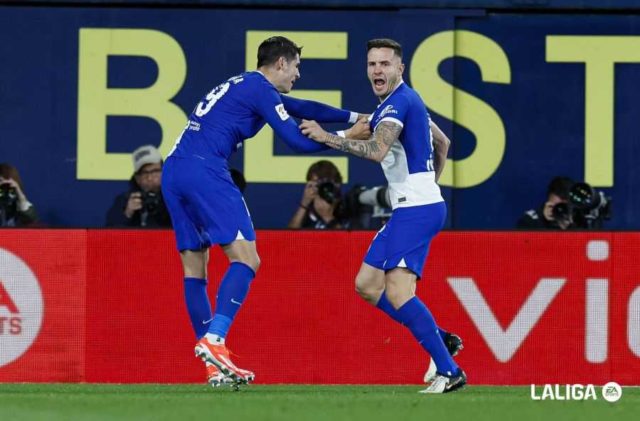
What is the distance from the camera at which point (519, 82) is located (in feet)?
49.7

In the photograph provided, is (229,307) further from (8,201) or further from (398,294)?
(8,201)

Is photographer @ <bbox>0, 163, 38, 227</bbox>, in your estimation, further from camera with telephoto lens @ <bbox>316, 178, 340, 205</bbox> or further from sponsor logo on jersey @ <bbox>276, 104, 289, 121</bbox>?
sponsor logo on jersey @ <bbox>276, 104, 289, 121</bbox>

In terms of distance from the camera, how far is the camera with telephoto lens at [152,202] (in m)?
12.7

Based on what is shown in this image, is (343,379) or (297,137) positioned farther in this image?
(343,379)

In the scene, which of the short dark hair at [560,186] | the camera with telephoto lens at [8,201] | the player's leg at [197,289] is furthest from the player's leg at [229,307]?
the short dark hair at [560,186]

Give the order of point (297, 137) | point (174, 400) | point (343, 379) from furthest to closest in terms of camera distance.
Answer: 1. point (343, 379)
2. point (297, 137)
3. point (174, 400)

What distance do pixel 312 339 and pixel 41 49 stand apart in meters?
4.35

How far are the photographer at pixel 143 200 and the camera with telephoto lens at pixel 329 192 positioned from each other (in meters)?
1.21

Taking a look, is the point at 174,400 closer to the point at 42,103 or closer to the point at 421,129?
the point at 421,129

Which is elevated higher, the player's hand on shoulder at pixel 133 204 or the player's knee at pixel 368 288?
the player's hand on shoulder at pixel 133 204

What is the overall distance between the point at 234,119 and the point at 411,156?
102cm

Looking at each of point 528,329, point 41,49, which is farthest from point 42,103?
point 528,329

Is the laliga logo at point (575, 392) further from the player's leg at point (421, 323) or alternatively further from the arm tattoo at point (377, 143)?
the arm tattoo at point (377, 143)

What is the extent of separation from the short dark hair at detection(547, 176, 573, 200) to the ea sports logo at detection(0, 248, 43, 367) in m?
4.16
